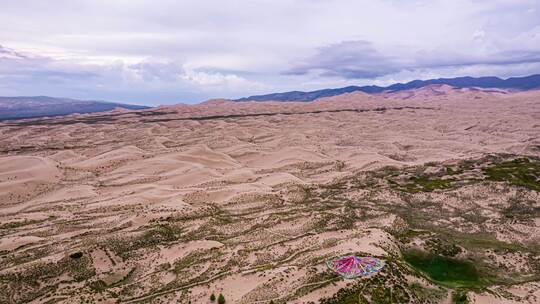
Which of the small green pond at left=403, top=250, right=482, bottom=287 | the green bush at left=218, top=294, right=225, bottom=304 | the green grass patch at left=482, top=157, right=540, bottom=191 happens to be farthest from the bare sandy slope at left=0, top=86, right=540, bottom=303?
the green grass patch at left=482, top=157, right=540, bottom=191

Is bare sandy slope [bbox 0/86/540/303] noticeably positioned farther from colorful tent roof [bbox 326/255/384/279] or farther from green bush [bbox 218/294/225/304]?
colorful tent roof [bbox 326/255/384/279]

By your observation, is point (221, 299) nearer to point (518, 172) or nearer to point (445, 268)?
point (445, 268)

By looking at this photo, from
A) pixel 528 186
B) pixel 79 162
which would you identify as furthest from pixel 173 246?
pixel 79 162

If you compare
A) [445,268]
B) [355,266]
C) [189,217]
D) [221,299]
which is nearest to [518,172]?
[445,268]

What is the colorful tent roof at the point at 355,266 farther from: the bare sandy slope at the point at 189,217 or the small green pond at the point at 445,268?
the small green pond at the point at 445,268

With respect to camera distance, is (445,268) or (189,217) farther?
(189,217)

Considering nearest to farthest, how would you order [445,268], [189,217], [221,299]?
[221,299]
[445,268]
[189,217]
